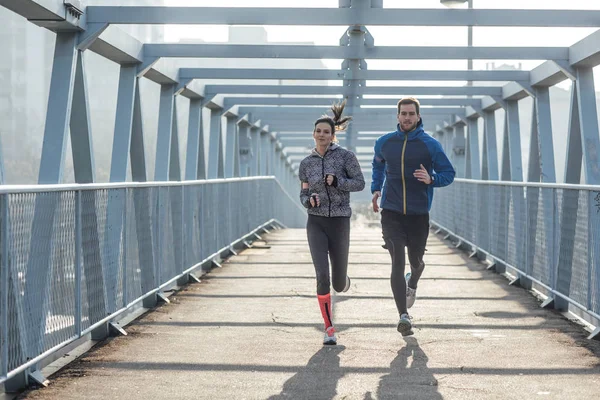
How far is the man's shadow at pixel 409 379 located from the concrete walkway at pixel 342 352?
0.04 feet

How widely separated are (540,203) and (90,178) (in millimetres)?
4409

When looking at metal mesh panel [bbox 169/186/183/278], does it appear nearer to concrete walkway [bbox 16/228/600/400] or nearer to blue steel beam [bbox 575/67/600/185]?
concrete walkway [bbox 16/228/600/400]

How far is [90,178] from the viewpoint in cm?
1041

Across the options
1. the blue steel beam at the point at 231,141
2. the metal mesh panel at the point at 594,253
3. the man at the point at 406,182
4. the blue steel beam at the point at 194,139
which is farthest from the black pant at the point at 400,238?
the blue steel beam at the point at 231,141

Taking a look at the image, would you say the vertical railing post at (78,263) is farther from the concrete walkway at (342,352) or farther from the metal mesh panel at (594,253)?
the metal mesh panel at (594,253)

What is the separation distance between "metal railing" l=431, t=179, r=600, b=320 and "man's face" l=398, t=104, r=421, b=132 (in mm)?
1471

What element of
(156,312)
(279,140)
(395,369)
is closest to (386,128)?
(279,140)

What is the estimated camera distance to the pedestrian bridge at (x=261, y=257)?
643 centimetres

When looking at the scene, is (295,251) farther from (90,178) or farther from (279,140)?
(279,140)

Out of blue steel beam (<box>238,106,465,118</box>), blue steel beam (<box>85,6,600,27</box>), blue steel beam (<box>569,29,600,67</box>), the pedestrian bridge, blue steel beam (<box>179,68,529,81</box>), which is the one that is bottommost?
the pedestrian bridge

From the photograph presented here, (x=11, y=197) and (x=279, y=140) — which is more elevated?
(x=279, y=140)

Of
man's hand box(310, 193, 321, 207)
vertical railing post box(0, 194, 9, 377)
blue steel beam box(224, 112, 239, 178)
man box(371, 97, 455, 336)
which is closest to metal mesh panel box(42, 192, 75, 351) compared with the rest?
vertical railing post box(0, 194, 9, 377)

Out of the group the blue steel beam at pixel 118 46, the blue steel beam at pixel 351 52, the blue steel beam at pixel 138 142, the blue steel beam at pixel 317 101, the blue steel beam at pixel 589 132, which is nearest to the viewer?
the blue steel beam at pixel 118 46

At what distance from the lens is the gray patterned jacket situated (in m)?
8.02
